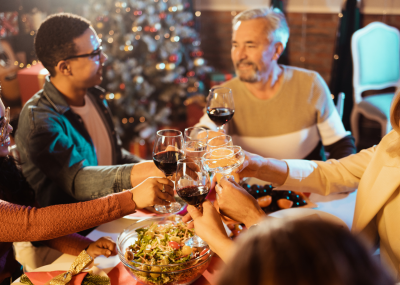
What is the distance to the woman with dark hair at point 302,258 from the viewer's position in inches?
17.4

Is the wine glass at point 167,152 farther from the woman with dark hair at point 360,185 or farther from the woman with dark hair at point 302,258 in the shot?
the woman with dark hair at point 302,258

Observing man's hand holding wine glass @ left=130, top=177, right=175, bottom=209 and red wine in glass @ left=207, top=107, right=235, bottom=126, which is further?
red wine in glass @ left=207, top=107, right=235, bottom=126

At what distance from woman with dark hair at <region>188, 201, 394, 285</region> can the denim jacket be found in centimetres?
102

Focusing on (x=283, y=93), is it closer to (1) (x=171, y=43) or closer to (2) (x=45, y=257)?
(2) (x=45, y=257)

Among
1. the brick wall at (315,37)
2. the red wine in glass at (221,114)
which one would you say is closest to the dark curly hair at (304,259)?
the red wine in glass at (221,114)

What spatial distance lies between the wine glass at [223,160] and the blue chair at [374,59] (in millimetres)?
2738

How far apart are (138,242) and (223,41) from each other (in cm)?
441

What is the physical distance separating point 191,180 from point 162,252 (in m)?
0.23

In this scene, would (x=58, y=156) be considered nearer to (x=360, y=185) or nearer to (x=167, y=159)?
(x=167, y=159)

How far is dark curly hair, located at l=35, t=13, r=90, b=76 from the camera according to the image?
65.6 inches

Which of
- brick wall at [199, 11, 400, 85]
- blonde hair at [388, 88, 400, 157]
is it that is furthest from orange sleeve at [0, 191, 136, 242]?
brick wall at [199, 11, 400, 85]

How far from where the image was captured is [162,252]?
101 centimetres

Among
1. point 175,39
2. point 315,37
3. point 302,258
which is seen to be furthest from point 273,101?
point 315,37

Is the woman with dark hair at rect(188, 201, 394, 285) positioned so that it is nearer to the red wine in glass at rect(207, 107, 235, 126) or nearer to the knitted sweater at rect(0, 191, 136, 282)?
the knitted sweater at rect(0, 191, 136, 282)
